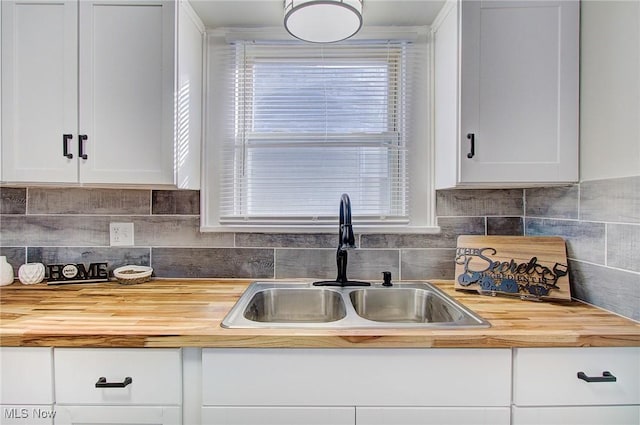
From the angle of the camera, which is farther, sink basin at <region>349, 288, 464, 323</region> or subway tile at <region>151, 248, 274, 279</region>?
subway tile at <region>151, 248, 274, 279</region>

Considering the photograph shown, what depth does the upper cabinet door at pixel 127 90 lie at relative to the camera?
1324mm

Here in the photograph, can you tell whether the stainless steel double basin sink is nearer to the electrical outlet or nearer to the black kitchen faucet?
the black kitchen faucet

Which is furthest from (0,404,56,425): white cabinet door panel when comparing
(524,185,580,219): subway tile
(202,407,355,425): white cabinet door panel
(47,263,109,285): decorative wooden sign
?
(524,185,580,219): subway tile

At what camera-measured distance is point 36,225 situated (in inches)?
64.4

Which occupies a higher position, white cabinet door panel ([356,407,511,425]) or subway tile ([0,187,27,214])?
subway tile ([0,187,27,214])

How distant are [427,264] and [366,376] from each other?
0.79 m

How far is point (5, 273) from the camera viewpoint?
4.99 feet

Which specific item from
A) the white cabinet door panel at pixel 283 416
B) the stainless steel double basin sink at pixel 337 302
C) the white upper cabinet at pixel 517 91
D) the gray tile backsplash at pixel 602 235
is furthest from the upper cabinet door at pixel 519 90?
the white cabinet door panel at pixel 283 416

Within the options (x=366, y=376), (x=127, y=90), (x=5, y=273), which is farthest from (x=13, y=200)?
(x=366, y=376)

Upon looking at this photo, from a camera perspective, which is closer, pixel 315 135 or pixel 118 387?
pixel 118 387

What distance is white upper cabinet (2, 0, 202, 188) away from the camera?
4.35ft

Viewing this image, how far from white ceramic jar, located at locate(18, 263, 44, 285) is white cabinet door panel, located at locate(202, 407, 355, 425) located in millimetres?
1181

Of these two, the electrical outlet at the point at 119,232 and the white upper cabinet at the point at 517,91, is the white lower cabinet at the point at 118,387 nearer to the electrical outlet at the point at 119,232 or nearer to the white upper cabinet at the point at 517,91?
the electrical outlet at the point at 119,232

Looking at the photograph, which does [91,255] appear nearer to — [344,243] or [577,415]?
[344,243]
